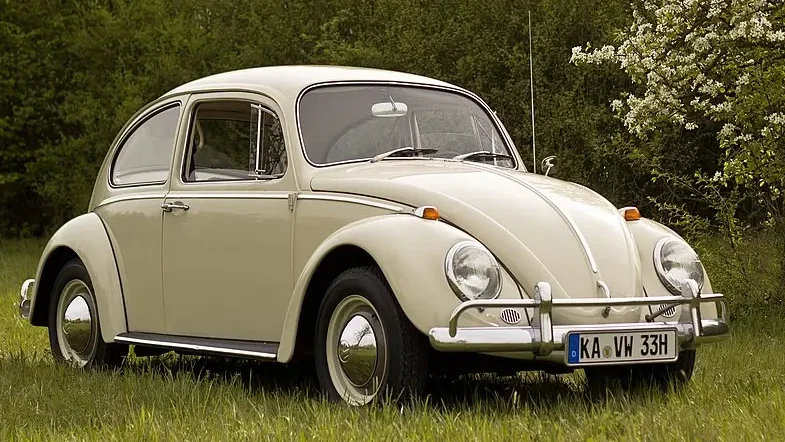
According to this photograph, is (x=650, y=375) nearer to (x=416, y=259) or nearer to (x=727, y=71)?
(x=416, y=259)

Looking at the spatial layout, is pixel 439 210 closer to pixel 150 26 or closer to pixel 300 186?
pixel 300 186

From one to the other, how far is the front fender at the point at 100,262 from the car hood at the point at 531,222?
1778mm

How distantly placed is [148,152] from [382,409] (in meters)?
3.04

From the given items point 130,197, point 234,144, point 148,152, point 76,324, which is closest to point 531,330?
point 234,144

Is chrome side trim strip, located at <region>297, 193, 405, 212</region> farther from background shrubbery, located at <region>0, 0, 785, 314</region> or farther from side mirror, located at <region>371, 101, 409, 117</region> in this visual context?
background shrubbery, located at <region>0, 0, 785, 314</region>

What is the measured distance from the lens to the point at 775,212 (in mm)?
10195

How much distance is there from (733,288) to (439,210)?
5476 millimetres

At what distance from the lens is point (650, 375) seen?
579 cm

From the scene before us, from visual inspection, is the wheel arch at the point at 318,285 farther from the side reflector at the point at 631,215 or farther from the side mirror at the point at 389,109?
the side reflector at the point at 631,215

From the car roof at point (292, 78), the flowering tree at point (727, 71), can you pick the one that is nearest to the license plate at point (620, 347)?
the car roof at point (292, 78)

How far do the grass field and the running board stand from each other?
0.58ft

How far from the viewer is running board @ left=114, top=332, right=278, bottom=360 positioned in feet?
19.3

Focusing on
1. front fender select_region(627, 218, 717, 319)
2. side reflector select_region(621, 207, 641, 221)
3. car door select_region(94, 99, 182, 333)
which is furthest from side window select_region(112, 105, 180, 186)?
front fender select_region(627, 218, 717, 319)

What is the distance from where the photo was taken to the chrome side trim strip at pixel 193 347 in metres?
5.85
